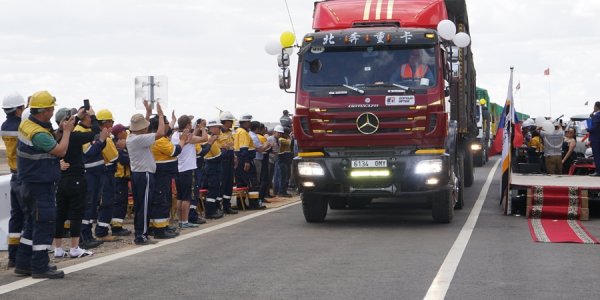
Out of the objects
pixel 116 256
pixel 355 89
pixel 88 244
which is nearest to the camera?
pixel 116 256

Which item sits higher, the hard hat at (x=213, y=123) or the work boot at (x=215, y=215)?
the hard hat at (x=213, y=123)

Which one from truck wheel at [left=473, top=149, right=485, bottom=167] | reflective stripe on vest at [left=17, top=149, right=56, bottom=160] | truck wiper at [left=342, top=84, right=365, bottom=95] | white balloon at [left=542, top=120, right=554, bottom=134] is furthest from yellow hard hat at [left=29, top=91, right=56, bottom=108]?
truck wheel at [left=473, top=149, right=485, bottom=167]

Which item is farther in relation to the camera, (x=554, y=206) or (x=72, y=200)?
(x=554, y=206)

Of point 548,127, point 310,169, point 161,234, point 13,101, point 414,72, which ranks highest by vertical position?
point 414,72

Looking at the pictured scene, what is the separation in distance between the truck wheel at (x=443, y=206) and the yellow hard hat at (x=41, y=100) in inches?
274

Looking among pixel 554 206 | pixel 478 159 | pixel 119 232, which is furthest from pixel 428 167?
pixel 478 159

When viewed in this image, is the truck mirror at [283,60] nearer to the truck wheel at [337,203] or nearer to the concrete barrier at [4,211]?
the truck wheel at [337,203]

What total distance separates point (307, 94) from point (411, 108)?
5.15 feet

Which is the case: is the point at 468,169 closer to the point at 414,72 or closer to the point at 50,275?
the point at 414,72

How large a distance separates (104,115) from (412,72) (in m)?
4.55

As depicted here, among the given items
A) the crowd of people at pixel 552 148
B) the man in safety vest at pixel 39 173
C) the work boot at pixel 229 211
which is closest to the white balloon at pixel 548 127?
the crowd of people at pixel 552 148

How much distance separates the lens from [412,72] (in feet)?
44.1

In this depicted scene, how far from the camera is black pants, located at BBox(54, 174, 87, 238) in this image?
10.4m

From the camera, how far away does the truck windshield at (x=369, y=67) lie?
13406 mm
